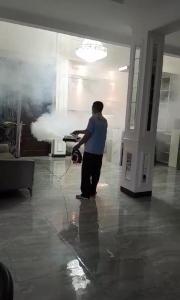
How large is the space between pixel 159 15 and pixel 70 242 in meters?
2.88

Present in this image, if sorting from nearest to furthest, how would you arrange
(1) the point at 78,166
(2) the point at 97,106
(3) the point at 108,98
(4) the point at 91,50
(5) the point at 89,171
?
(2) the point at 97,106 < (5) the point at 89,171 < (4) the point at 91,50 < (1) the point at 78,166 < (3) the point at 108,98

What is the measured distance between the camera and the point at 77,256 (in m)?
2.41

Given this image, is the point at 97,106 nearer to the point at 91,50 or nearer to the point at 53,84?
the point at 91,50

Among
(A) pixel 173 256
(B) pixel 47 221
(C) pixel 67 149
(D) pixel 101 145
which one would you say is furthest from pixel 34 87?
(A) pixel 173 256

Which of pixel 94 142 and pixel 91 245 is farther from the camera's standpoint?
pixel 94 142

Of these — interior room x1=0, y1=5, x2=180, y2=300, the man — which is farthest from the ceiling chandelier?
the man

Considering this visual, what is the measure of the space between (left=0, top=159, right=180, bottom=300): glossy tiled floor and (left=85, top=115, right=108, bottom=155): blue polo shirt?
A: 76cm

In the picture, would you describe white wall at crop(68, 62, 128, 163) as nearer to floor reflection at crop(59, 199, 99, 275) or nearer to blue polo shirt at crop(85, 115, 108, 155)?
blue polo shirt at crop(85, 115, 108, 155)

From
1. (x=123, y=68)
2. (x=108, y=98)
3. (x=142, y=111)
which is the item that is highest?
(x=123, y=68)

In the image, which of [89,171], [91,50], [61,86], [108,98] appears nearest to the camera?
[89,171]

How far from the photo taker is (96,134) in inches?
148

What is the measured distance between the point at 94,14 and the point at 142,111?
4.73 ft

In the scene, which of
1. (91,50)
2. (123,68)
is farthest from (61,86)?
(123,68)

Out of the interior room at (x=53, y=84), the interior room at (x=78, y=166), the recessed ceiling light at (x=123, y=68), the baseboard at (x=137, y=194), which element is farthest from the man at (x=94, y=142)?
the recessed ceiling light at (x=123, y=68)
